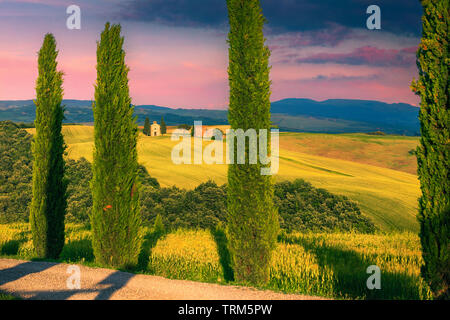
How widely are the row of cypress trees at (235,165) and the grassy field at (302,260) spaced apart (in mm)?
840

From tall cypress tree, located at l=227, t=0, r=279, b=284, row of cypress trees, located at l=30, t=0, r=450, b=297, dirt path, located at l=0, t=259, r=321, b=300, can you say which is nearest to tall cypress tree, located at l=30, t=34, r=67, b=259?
row of cypress trees, located at l=30, t=0, r=450, b=297

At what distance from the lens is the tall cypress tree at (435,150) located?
26.9ft

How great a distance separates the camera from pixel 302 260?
11.4 meters

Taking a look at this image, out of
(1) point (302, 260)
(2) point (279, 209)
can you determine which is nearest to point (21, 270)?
(1) point (302, 260)

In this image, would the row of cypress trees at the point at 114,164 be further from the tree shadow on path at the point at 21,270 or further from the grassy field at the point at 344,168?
the tree shadow on path at the point at 21,270

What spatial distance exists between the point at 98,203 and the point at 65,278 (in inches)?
94.8

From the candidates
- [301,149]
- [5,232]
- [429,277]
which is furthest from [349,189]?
[301,149]

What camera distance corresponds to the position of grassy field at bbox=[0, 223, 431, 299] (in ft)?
30.7

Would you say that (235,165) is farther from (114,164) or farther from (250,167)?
(114,164)

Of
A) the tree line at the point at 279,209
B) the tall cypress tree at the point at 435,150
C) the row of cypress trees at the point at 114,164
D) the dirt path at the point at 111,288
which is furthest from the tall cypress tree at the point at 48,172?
the tall cypress tree at the point at 435,150

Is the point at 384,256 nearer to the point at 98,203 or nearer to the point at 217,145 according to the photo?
the point at 98,203

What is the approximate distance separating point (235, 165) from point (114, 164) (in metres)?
4.00

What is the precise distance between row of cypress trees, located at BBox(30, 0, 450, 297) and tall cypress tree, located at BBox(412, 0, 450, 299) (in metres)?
0.02
